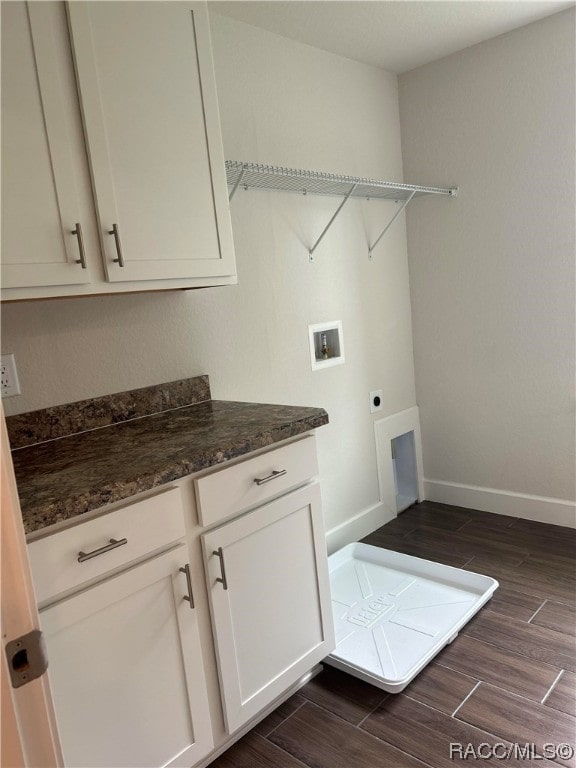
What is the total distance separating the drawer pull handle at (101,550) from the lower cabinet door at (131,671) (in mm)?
74

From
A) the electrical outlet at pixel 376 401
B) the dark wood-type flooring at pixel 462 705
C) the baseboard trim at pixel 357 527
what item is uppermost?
the electrical outlet at pixel 376 401

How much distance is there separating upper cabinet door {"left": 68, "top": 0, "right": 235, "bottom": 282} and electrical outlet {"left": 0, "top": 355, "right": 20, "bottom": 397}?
0.40m

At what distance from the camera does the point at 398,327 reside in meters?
3.15

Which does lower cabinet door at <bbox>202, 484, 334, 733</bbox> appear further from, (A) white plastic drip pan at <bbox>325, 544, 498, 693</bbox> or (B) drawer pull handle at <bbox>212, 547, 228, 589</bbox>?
(A) white plastic drip pan at <bbox>325, 544, 498, 693</bbox>

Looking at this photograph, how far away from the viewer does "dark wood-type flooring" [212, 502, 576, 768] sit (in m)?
1.59

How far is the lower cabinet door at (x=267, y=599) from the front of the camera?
1.51 meters

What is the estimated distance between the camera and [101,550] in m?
1.23

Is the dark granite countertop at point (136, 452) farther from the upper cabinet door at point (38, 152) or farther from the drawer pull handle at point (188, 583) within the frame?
the upper cabinet door at point (38, 152)

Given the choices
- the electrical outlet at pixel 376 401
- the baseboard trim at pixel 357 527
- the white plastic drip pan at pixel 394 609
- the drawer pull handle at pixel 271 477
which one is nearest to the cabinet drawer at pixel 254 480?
the drawer pull handle at pixel 271 477

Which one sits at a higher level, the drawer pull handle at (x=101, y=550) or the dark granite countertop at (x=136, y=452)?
the dark granite countertop at (x=136, y=452)

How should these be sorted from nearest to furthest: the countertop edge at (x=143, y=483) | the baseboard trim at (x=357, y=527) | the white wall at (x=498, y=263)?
the countertop edge at (x=143, y=483)
the white wall at (x=498, y=263)
the baseboard trim at (x=357, y=527)

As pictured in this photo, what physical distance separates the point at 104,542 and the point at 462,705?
1.22 meters

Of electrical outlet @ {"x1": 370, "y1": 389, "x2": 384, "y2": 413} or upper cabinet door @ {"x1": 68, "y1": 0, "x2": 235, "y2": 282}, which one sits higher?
upper cabinet door @ {"x1": 68, "y1": 0, "x2": 235, "y2": 282}

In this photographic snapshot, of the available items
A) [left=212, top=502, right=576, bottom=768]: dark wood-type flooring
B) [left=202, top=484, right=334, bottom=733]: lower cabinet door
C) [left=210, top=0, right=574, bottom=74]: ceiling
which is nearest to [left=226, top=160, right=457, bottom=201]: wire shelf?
[left=210, top=0, right=574, bottom=74]: ceiling
